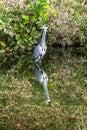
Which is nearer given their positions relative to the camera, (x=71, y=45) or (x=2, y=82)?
(x=2, y=82)

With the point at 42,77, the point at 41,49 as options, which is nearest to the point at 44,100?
the point at 42,77

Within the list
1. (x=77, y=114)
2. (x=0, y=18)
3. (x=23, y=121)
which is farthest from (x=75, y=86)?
(x=0, y=18)

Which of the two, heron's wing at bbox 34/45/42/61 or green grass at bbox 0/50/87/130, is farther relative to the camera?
heron's wing at bbox 34/45/42/61

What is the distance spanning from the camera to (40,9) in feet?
24.0

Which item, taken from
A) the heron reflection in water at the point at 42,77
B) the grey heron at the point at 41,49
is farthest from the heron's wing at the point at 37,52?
the heron reflection in water at the point at 42,77

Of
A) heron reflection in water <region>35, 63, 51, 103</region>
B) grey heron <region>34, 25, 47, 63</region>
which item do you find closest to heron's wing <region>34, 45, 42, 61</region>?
grey heron <region>34, 25, 47, 63</region>

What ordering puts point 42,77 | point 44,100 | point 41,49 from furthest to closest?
point 41,49
point 42,77
point 44,100

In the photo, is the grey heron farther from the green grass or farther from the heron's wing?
the green grass

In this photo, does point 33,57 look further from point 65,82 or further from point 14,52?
point 65,82

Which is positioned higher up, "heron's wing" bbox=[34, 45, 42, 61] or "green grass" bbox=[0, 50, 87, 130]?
"heron's wing" bbox=[34, 45, 42, 61]

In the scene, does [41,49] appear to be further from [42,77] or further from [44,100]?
[44,100]

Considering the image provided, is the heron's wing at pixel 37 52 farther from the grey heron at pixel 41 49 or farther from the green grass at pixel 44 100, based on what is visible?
the green grass at pixel 44 100

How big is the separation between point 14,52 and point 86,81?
4.54 ft

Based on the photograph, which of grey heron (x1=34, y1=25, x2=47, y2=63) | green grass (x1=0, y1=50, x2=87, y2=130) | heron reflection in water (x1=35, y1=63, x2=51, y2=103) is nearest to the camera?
green grass (x1=0, y1=50, x2=87, y2=130)
